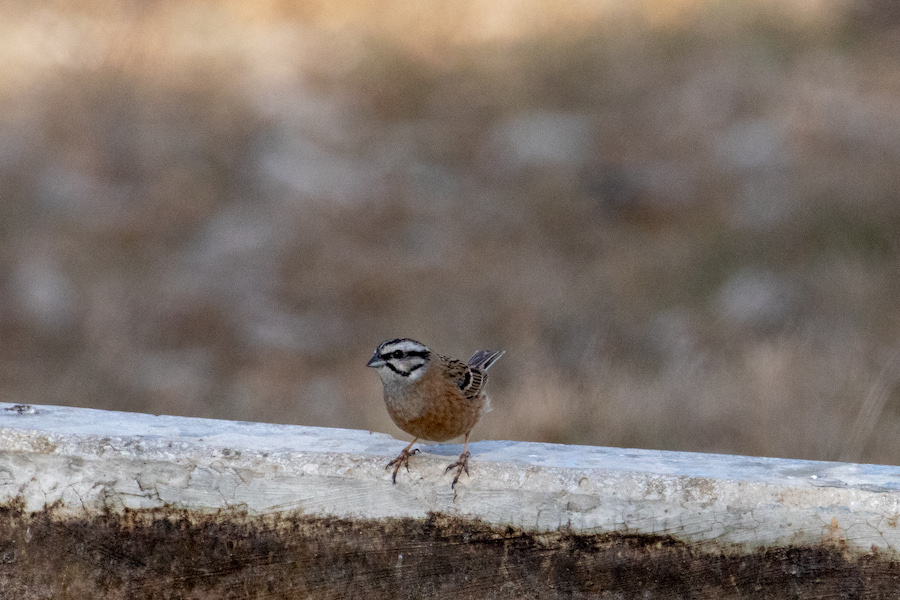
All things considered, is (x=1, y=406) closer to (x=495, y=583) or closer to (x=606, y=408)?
(x=495, y=583)

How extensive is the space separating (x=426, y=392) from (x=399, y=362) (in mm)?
146

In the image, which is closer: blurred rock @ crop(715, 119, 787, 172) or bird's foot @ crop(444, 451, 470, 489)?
bird's foot @ crop(444, 451, 470, 489)

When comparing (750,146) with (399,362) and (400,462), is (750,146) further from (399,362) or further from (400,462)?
(400,462)

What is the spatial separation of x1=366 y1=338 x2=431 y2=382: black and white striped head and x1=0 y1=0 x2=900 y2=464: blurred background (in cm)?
276

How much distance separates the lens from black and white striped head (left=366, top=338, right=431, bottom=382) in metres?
3.29

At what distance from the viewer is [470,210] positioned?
37.7 feet

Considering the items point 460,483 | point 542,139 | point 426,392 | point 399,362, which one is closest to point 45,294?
point 542,139

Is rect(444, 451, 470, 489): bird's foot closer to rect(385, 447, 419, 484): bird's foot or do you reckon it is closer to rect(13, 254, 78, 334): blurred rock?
rect(385, 447, 419, 484): bird's foot

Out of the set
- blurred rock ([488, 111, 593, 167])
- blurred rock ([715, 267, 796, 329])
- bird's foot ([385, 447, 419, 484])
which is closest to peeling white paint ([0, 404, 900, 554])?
bird's foot ([385, 447, 419, 484])

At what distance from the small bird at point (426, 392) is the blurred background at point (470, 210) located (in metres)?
2.71

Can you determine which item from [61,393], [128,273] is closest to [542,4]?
[128,273]

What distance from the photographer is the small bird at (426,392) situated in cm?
318

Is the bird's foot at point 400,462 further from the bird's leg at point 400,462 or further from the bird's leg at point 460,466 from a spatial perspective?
the bird's leg at point 460,466

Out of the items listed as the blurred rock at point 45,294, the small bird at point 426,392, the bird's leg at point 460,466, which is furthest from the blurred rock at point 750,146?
the bird's leg at point 460,466
